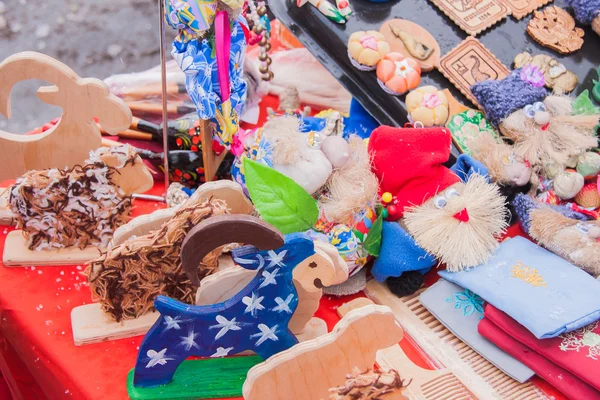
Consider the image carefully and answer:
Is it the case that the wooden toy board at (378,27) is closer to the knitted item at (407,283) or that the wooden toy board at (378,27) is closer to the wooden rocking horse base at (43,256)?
the knitted item at (407,283)

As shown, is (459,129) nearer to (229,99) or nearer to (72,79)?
(229,99)

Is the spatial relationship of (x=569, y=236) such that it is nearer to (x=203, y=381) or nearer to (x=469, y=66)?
(x=469, y=66)

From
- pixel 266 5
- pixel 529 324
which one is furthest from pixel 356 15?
pixel 529 324

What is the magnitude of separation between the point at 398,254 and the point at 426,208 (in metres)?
0.09

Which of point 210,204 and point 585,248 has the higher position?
point 210,204

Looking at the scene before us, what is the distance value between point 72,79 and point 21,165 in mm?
195

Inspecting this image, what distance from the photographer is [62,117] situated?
0.96 meters

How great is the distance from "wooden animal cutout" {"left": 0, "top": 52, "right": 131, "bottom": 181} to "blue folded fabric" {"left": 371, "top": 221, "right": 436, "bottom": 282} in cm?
47

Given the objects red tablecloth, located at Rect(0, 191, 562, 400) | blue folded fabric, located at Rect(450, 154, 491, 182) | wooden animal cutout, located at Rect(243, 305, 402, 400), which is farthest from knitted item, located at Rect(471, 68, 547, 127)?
wooden animal cutout, located at Rect(243, 305, 402, 400)

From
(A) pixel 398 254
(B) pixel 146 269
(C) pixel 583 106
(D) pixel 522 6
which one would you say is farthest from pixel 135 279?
(D) pixel 522 6

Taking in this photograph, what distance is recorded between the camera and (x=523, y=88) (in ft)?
3.72

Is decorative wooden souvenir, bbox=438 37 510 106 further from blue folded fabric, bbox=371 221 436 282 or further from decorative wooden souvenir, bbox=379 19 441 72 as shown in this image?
blue folded fabric, bbox=371 221 436 282

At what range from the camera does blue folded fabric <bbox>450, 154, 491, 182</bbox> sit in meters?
1.08

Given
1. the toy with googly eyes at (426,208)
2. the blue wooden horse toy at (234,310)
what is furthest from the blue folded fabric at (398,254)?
the blue wooden horse toy at (234,310)
